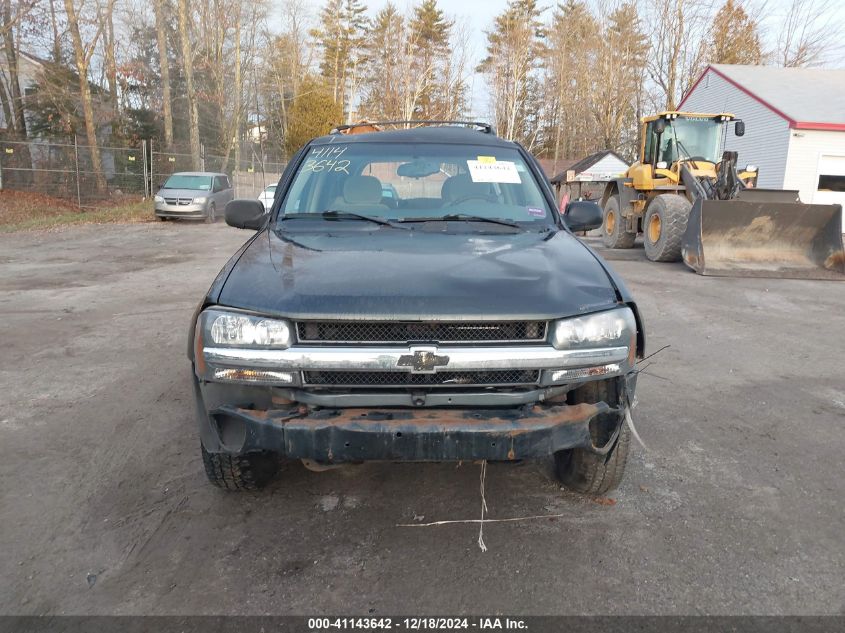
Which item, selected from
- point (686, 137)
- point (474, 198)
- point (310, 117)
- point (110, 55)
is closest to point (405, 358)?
point (474, 198)

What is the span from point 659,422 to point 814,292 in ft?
21.6

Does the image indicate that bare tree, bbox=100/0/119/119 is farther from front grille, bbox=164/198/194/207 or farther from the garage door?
the garage door

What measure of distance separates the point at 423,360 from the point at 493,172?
187 centimetres

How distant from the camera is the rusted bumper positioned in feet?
7.68

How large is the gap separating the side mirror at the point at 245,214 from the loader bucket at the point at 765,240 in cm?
808

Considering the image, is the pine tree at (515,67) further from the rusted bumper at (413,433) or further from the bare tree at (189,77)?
the rusted bumper at (413,433)

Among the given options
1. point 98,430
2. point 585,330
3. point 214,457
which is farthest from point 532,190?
point 98,430

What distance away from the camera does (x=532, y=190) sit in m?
3.83

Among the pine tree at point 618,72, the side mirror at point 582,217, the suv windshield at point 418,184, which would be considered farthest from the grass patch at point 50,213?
the pine tree at point 618,72

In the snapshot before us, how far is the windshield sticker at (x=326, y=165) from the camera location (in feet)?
12.8

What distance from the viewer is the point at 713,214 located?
9.92 metres

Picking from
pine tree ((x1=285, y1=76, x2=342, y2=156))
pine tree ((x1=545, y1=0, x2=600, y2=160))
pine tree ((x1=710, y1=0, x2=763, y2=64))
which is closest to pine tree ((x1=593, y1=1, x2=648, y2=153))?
pine tree ((x1=545, y1=0, x2=600, y2=160))

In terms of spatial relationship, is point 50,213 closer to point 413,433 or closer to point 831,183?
point 413,433

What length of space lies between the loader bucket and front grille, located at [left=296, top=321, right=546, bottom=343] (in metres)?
8.50
